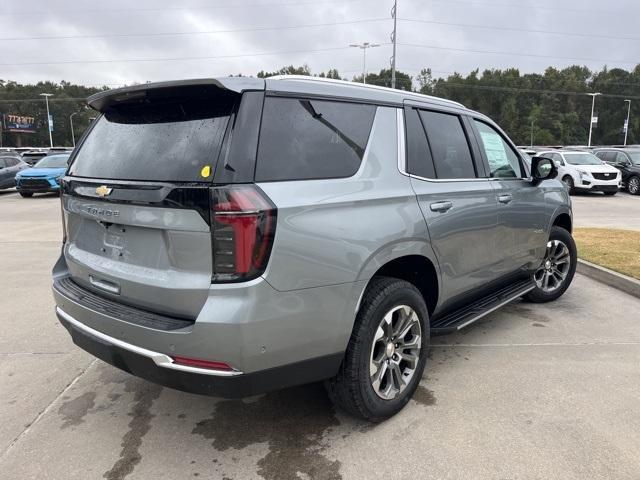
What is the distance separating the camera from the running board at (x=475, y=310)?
11.4ft

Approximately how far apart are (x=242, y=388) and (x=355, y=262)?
831 millimetres

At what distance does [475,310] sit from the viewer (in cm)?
379

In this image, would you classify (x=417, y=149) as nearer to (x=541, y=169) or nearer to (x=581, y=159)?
(x=541, y=169)

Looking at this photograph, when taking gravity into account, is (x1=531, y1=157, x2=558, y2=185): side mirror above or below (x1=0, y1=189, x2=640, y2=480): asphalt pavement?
above

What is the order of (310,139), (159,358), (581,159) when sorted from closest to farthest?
(159,358), (310,139), (581,159)

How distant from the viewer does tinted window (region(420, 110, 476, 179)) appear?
11.4ft

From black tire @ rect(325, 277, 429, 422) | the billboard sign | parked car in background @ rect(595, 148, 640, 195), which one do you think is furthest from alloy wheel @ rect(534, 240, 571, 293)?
the billboard sign

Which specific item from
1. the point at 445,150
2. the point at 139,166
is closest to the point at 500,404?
the point at 445,150

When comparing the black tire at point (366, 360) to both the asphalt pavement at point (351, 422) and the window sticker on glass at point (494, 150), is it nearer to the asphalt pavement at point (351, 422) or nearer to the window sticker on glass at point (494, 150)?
Answer: the asphalt pavement at point (351, 422)

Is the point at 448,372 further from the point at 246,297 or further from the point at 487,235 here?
the point at 246,297

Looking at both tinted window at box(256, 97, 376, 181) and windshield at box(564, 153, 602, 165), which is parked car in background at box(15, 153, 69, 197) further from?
windshield at box(564, 153, 602, 165)

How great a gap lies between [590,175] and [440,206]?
18.1m

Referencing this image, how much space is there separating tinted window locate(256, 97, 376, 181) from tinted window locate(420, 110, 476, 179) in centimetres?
70

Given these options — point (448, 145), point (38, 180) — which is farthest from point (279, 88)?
point (38, 180)
